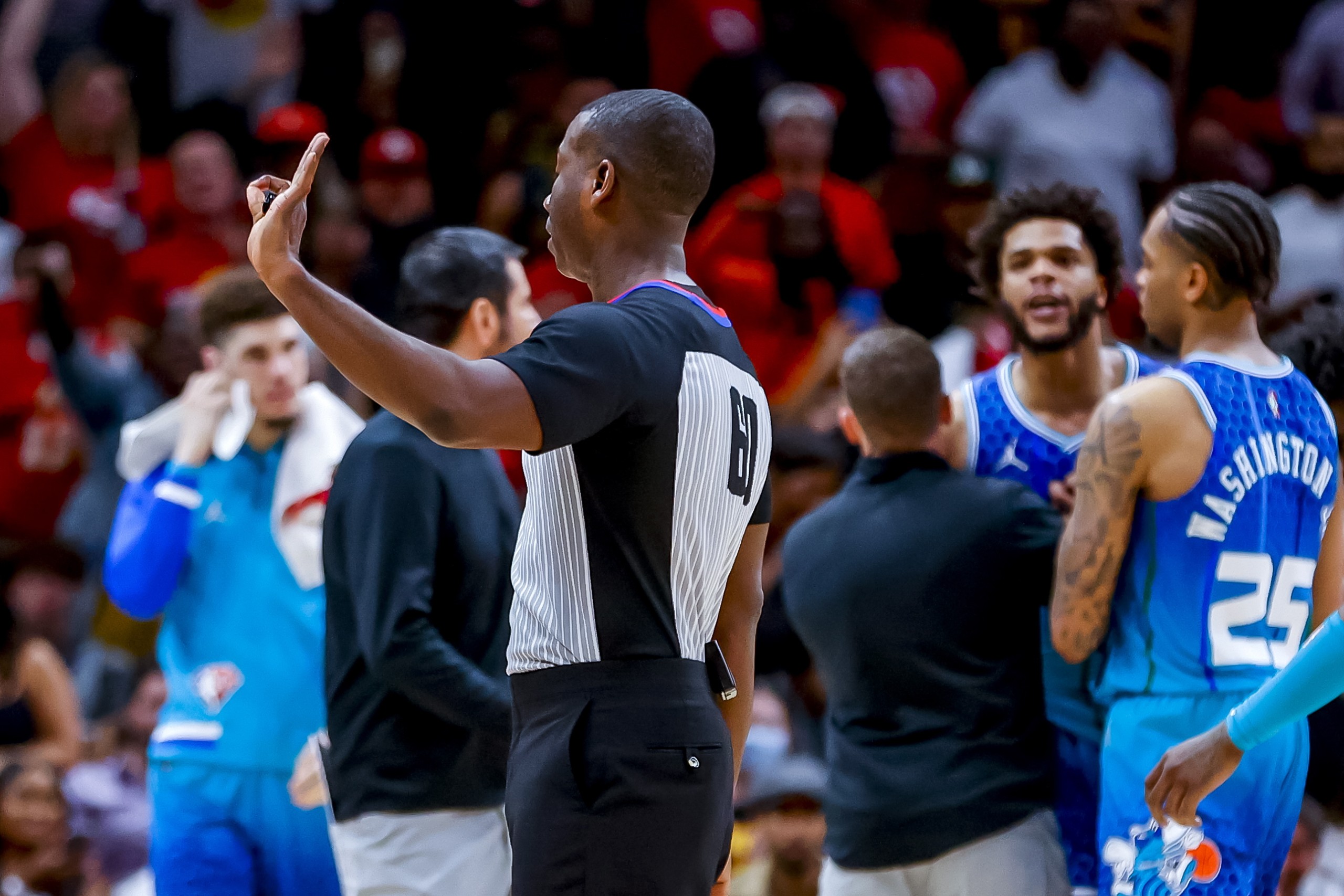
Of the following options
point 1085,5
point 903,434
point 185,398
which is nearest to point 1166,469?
point 903,434

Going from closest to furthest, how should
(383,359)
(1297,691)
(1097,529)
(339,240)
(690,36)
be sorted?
(383,359)
(1297,691)
(1097,529)
(339,240)
(690,36)

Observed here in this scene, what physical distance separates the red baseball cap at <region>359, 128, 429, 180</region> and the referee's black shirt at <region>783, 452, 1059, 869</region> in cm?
596

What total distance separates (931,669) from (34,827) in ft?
14.0

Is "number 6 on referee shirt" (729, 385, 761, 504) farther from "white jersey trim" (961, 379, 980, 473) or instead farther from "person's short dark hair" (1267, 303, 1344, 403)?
"person's short dark hair" (1267, 303, 1344, 403)

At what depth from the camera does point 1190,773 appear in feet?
10.3

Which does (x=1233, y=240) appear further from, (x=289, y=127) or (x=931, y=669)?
(x=289, y=127)

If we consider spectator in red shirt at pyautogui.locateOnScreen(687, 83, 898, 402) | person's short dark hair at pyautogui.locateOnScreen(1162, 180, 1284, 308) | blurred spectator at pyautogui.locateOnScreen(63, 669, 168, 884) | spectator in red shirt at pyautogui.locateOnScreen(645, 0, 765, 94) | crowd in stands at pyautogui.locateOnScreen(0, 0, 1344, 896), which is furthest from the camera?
spectator in red shirt at pyautogui.locateOnScreen(645, 0, 765, 94)

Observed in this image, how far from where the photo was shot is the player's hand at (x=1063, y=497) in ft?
13.6

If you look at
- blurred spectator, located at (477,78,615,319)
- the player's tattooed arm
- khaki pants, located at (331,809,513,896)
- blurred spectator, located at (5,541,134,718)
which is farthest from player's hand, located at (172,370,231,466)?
blurred spectator, located at (477,78,615,319)

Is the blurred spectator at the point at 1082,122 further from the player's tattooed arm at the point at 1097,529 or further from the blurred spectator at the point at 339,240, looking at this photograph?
the player's tattooed arm at the point at 1097,529

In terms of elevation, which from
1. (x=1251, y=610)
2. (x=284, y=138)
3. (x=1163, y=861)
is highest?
(x=284, y=138)

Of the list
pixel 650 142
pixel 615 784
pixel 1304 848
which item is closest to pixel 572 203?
pixel 650 142

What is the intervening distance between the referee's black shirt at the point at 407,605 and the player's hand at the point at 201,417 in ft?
2.86

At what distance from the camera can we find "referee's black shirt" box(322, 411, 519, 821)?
12.4 feet
